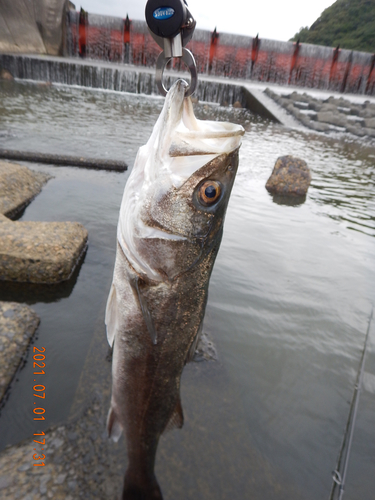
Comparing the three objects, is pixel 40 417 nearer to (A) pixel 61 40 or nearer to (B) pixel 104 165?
(B) pixel 104 165

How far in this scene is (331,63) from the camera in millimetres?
33844

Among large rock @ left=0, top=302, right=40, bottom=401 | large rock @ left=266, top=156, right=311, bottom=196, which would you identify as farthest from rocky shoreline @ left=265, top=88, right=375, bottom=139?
large rock @ left=0, top=302, right=40, bottom=401

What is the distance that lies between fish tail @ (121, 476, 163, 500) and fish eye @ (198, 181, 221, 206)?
1.63 metres

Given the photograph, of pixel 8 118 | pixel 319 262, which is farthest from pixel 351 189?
pixel 8 118

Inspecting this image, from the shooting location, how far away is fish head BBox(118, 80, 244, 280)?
1.49 m

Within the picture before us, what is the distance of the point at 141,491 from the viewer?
192cm

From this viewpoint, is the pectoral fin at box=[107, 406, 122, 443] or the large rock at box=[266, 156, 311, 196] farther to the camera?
the large rock at box=[266, 156, 311, 196]

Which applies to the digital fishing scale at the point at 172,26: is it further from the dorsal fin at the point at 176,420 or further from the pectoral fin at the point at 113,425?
the pectoral fin at the point at 113,425

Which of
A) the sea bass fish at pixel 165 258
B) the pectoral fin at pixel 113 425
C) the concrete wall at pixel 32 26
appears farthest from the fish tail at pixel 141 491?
the concrete wall at pixel 32 26

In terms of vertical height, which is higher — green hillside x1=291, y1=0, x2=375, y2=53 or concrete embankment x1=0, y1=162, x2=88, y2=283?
green hillside x1=291, y1=0, x2=375, y2=53

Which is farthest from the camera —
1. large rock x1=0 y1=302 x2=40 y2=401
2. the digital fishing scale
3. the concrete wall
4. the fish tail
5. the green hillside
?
the green hillside

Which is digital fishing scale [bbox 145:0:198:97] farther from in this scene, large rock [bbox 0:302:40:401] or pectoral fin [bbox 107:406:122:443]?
large rock [bbox 0:302:40:401]

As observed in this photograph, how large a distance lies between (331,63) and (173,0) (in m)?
39.8

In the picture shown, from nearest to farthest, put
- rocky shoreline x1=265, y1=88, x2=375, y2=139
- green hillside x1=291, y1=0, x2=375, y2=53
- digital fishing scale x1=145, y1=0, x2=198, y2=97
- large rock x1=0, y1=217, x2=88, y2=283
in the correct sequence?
digital fishing scale x1=145, y1=0, x2=198, y2=97, large rock x1=0, y1=217, x2=88, y2=283, rocky shoreline x1=265, y1=88, x2=375, y2=139, green hillside x1=291, y1=0, x2=375, y2=53
